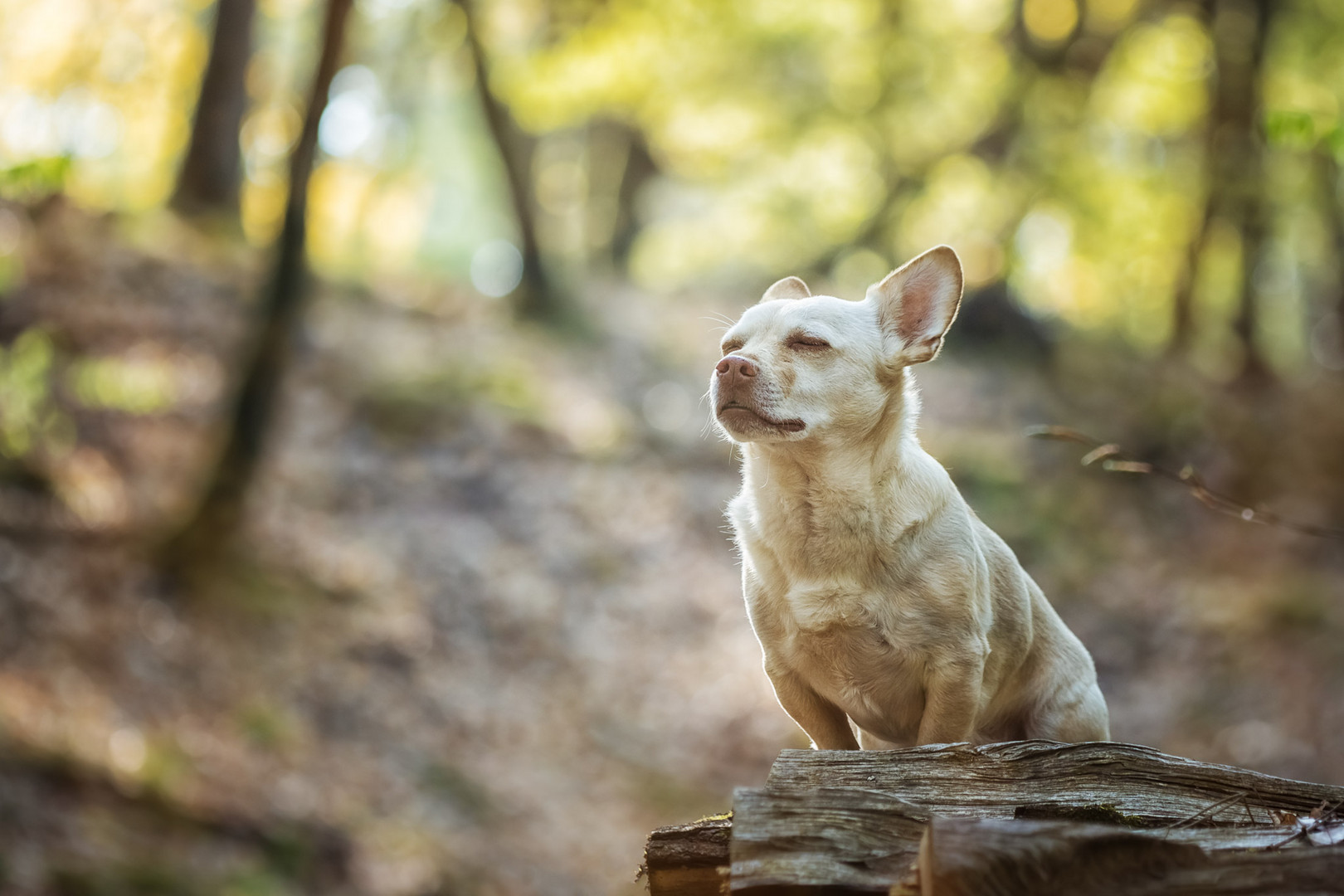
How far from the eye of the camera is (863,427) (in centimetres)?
316

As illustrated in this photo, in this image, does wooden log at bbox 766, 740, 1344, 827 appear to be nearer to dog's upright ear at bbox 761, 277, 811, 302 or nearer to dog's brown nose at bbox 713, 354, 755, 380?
dog's brown nose at bbox 713, 354, 755, 380

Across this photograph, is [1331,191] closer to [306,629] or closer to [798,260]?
[798,260]

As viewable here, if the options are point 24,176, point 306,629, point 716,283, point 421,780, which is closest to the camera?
point 24,176

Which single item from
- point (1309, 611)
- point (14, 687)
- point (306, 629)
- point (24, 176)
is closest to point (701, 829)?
point (24, 176)

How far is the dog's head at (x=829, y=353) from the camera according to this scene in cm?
300

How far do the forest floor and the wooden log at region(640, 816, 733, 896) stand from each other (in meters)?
4.87

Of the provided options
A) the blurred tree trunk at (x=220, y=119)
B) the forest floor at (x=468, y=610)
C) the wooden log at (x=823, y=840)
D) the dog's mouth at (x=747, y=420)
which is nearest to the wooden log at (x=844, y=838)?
the wooden log at (x=823, y=840)

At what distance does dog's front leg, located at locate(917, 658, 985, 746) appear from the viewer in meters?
2.89

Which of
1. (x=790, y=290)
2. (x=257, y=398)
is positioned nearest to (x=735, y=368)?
(x=790, y=290)

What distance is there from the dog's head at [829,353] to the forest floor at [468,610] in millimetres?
5332

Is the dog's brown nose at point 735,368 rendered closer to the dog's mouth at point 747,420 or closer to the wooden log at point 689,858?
the dog's mouth at point 747,420

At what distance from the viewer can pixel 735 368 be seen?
2961 mm

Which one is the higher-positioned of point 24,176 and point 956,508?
point 24,176

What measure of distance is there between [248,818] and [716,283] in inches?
539
